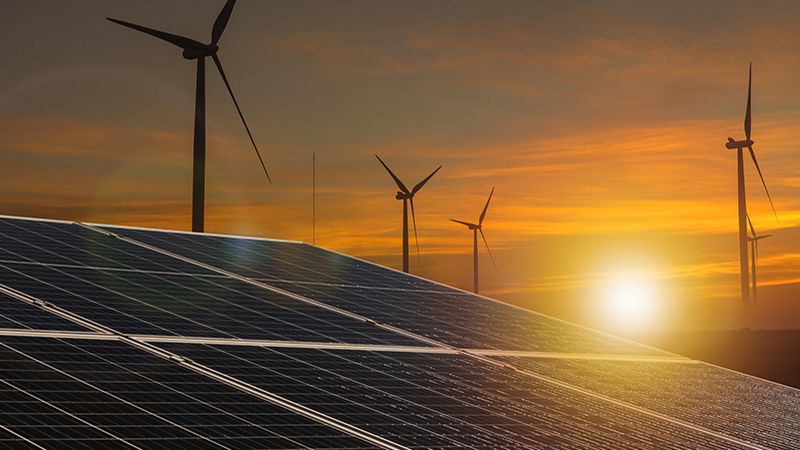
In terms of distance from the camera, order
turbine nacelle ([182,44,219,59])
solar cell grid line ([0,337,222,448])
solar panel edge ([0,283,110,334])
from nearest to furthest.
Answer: solar cell grid line ([0,337,222,448]), solar panel edge ([0,283,110,334]), turbine nacelle ([182,44,219,59])

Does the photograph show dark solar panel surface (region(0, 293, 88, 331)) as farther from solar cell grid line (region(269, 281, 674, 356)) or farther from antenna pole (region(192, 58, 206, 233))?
antenna pole (region(192, 58, 206, 233))

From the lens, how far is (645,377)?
32.7 meters

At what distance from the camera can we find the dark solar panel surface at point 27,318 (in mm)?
22438

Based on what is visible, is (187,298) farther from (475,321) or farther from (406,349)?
(475,321)

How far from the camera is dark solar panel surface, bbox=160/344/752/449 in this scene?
21469 mm

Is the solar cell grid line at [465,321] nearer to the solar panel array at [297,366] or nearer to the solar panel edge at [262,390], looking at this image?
the solar panel array at [297,366]

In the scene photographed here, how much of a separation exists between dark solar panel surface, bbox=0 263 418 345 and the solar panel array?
80 mm

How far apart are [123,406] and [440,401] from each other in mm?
6997

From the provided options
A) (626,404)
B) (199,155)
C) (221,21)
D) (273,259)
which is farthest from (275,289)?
(221,21)

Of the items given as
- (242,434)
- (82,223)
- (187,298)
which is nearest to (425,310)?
(187,298)

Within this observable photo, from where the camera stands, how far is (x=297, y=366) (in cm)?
2402

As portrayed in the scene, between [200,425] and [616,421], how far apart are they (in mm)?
9989

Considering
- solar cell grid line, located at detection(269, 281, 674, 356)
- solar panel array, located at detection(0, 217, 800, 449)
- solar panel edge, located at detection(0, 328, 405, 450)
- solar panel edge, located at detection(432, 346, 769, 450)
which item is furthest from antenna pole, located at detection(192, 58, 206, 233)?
solar panel edge, located at detection(0, 328, 405, 450)

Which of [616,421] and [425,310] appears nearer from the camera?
[616,421]
